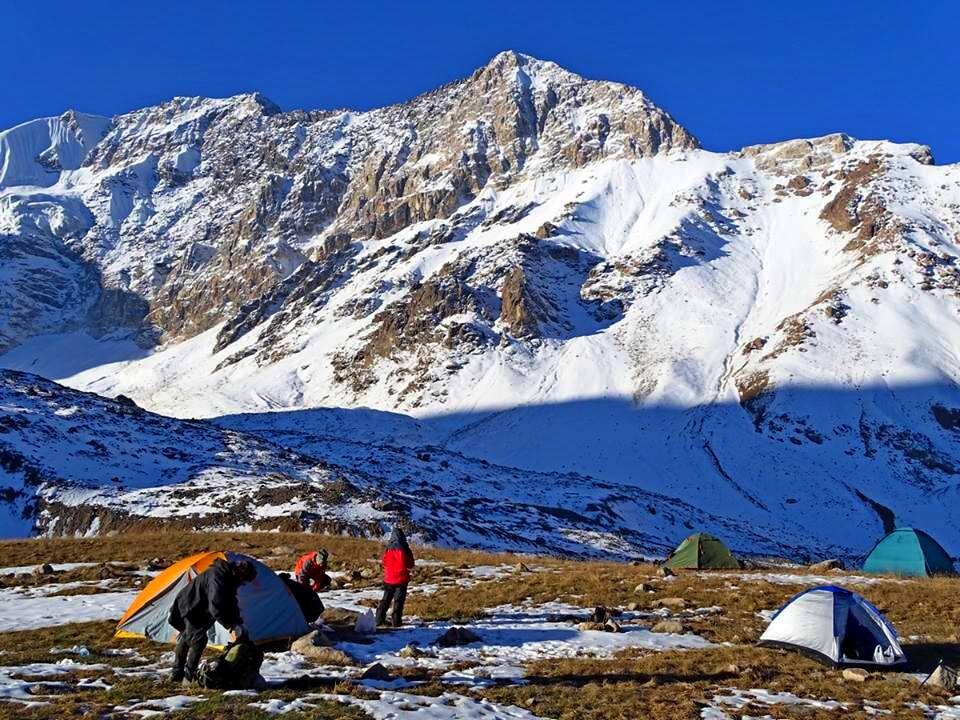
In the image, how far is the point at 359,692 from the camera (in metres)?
13.7

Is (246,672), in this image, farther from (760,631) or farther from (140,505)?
(140,505)

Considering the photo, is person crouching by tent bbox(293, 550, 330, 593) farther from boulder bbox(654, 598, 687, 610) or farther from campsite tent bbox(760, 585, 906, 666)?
campsite tent bbox(760, 585, 906, 666)

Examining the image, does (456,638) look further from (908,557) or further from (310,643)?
(908,557)

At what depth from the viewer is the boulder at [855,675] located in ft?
51.7

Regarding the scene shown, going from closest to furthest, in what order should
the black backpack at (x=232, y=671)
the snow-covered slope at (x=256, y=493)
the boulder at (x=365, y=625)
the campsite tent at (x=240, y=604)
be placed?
the black backpack at (x=232, y=671) → the campsite tent at (x=240, y=604) → the boulder at (x=365, y=625) → the snow-covered slope at (x=256, y=493)

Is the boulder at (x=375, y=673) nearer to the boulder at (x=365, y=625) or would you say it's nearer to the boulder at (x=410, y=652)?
the boulder at (x=410, y=652)

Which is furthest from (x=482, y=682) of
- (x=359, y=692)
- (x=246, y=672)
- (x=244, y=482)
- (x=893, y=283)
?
(x=893, y=283)

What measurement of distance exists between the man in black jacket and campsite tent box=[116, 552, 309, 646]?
97.9 inches

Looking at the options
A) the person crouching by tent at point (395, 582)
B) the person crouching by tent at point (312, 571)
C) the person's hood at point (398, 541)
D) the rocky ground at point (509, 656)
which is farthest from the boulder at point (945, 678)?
the person crouching by tent at point (312, 571)

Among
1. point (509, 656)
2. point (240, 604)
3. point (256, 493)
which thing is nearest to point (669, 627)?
point (509, 656)

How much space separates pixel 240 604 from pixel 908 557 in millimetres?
27829

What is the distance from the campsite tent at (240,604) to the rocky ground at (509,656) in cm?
48

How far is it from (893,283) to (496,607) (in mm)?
173303

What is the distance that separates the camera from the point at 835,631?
17234mm
